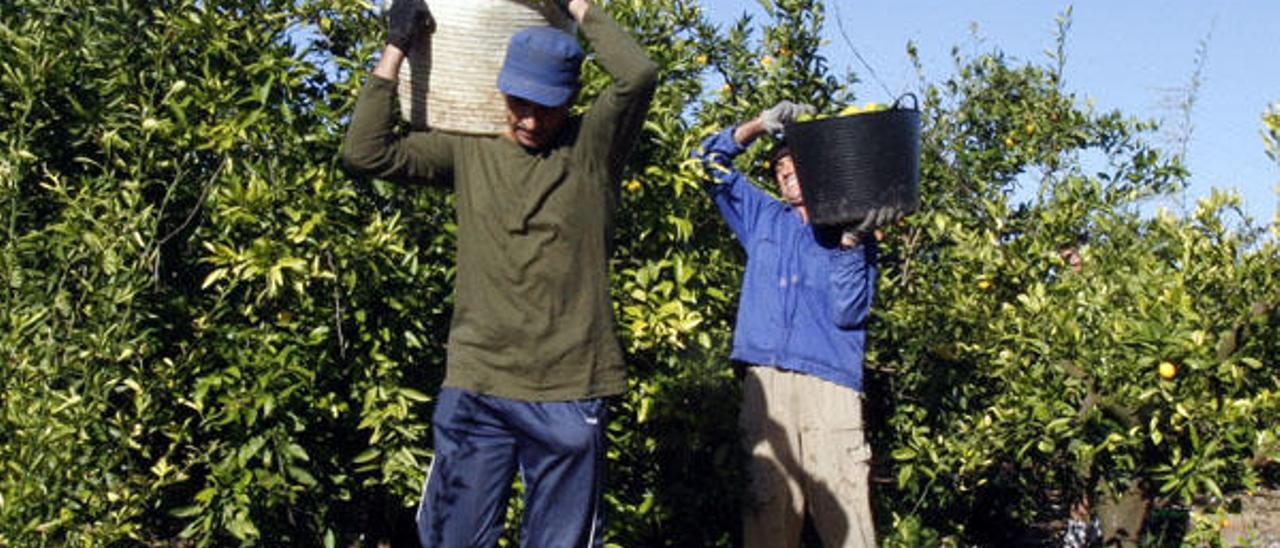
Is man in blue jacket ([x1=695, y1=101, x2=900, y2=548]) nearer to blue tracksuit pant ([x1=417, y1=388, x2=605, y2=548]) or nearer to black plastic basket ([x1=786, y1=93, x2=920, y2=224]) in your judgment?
black plastic basket ([x1=786, y1=93, x2=920, y2=224])

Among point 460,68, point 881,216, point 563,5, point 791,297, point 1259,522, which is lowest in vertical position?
point 1259,522

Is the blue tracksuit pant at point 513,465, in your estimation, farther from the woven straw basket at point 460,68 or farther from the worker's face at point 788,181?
the worker's face at point 788,181

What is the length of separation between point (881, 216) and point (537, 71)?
1.40 metres

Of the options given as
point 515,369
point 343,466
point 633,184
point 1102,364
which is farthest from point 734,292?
point 515,369

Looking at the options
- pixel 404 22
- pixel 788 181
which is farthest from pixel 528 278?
pixel 788 181

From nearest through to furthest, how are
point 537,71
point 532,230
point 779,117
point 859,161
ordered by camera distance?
point 537,71, point 532,230, point 859,161, point 779,117

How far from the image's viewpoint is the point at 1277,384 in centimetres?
435

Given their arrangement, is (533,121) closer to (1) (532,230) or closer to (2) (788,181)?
(1) (532,230)

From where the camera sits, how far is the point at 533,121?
125 inches

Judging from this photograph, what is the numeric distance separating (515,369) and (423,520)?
0.39 meters

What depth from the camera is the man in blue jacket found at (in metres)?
4.50

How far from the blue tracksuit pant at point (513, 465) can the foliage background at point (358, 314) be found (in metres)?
0.57

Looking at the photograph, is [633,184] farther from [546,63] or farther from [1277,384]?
[1277,384]

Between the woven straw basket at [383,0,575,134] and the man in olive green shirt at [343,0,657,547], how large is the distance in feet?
0.14
